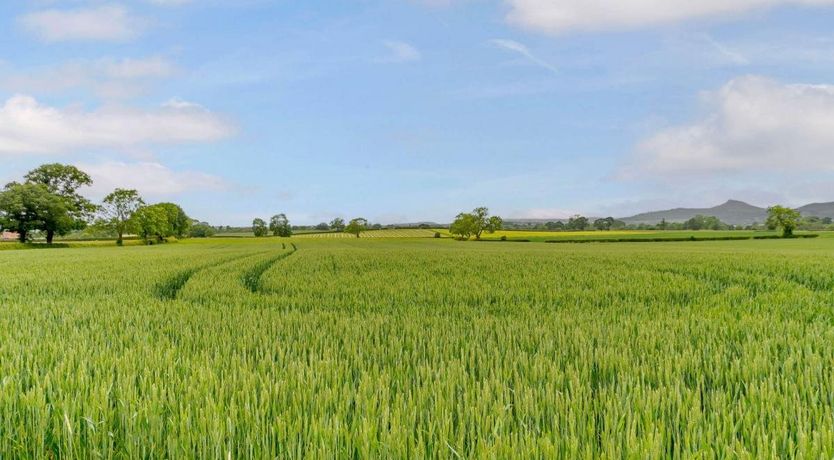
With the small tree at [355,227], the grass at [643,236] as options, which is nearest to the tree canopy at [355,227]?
the small tree at [355,227]

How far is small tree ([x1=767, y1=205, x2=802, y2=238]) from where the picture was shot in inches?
3903

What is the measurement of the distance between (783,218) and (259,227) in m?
146

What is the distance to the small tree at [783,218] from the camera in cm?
9912

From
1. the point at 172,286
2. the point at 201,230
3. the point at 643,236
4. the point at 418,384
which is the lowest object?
the point at 643,236

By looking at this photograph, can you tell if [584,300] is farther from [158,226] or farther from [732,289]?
[158,226]

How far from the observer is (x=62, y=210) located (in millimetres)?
73938

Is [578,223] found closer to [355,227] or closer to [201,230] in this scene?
[355,227]

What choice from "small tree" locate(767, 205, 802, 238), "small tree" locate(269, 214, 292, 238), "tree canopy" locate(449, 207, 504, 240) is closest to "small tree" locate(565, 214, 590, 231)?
"tree canopy" locate(449, 207, 504, 240)

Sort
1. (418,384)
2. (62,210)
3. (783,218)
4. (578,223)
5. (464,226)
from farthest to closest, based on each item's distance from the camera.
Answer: (578,223) → (464,226) → (783,218) → (62,210) → (418,384)

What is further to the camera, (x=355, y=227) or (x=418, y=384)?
(x=355, y=227)

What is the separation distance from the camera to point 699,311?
19.7 ft

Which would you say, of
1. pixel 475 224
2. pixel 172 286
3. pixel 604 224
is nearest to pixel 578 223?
pixel 604 224

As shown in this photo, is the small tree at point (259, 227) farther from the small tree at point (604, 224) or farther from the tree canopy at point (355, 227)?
the small tree at point (604, 224)

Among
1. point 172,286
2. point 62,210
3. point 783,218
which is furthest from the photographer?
point 783,218
